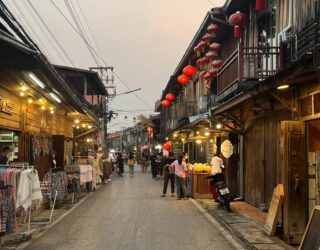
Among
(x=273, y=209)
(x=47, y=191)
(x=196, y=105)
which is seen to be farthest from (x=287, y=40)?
(x=196, y=105)

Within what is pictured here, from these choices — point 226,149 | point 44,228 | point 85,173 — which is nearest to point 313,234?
point 44,228

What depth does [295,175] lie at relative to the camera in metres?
9.59

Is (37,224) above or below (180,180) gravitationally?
below

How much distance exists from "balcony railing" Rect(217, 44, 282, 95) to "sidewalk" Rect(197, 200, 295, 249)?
3.81m

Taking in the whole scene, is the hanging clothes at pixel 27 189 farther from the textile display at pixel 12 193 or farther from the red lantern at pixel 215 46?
the red lantern at pixel 215 46

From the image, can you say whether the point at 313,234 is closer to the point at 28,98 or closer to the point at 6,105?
the point at 6,105

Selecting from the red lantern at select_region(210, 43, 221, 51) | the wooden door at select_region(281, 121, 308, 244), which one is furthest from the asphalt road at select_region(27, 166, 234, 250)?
the red lantern at select_region(210, 43, 221, 51)

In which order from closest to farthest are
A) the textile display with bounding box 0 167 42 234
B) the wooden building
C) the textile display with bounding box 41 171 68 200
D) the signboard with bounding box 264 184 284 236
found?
the textile display with bounding box 0 167 42 234, the wooden building, the signboard with bounding box 264 184 284 236, the textile display with bounding box 41 171 68 200

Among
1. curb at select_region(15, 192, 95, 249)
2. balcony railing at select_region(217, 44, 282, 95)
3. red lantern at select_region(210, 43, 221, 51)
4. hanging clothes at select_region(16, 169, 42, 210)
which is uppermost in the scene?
red lantern at select_region(210, 43, 221, 51)

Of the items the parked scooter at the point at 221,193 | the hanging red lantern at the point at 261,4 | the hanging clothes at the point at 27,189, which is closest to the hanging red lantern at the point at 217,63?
the hanging red lantern at the point at 261,4

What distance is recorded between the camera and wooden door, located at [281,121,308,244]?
9570 mm

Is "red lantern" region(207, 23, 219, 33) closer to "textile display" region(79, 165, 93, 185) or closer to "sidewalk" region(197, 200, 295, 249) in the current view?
"sidewalk" region(197, 200, 295, 249)

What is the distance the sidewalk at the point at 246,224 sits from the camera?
9406 millimetres

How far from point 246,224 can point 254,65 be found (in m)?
4.78
